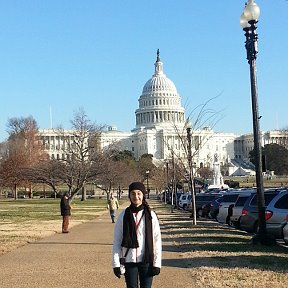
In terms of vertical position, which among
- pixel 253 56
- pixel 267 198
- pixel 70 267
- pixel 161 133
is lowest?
pixel 70 267

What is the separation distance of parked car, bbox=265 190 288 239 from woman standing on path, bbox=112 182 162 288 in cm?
892

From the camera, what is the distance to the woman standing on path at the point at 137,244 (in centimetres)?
632

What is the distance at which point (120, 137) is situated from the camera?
7352 inches

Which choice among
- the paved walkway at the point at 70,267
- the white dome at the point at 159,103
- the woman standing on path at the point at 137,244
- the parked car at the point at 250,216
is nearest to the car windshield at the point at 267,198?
the parked car at the point at 250,216

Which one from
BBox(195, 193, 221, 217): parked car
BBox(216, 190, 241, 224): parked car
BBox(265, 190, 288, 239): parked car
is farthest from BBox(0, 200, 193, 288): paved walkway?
BBox(195, 193, 221, 217): parked car

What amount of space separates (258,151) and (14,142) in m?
75.6

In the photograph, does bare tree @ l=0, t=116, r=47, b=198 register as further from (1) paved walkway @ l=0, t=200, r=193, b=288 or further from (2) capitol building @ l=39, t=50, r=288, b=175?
(2) capitol building @ l=39, t=50, r=288, b=175

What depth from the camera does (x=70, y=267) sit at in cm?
1178

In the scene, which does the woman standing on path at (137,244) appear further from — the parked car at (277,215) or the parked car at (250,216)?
the parked car at (250,216)

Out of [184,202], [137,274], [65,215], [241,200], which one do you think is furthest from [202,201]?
[137,274]

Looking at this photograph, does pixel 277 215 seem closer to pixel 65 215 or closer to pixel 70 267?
pixel 70 267

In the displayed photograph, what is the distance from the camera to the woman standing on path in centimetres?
632

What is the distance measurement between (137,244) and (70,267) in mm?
5801

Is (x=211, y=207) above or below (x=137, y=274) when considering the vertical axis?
below
